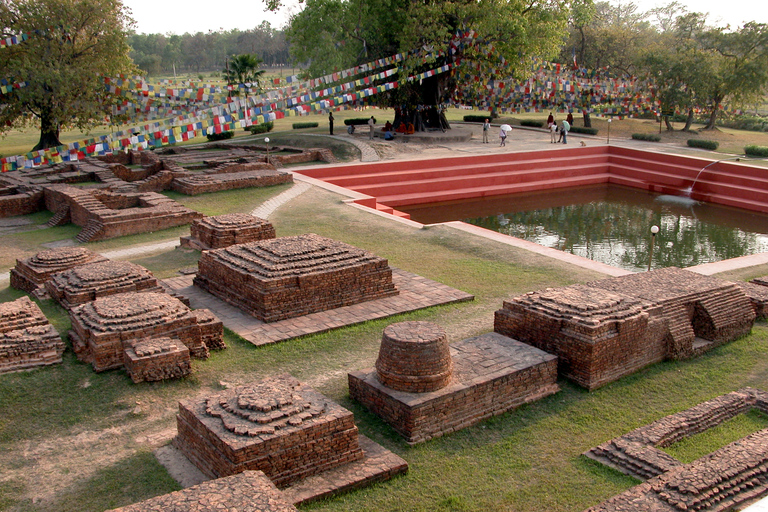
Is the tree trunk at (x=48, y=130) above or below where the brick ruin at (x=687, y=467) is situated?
above

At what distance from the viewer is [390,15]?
20.8m

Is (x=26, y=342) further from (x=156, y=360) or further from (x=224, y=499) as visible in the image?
(x=224, y=499)

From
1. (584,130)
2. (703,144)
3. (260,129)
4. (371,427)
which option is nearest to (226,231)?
(371,427)

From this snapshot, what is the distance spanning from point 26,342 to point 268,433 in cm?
340

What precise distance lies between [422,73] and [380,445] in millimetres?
16755

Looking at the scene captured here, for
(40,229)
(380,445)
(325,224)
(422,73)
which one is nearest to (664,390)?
(380,445)

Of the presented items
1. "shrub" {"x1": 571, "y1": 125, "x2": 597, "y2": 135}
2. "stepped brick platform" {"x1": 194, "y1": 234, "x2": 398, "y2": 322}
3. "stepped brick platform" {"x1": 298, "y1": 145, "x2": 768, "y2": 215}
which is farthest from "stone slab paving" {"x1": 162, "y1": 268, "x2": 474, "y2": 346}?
"shrub" {"x1": 571, "y1": 125, "x2": 597, "y2": 135}

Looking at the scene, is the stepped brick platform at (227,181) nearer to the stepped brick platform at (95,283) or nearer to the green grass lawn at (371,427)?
the stepped brick platform at (95,283)

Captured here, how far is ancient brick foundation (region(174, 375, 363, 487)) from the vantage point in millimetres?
4836

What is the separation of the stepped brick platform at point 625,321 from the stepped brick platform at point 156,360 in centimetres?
331

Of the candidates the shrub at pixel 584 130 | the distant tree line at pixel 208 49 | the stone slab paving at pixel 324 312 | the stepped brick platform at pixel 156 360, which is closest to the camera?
the stepped brick platform at pixel 156 360

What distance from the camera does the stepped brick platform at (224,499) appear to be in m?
4.06

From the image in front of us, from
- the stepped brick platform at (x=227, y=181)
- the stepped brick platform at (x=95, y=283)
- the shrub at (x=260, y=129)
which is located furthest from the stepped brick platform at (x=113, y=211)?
the shrub at (x=260, y=129)

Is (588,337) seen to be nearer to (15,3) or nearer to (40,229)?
(40,229)
